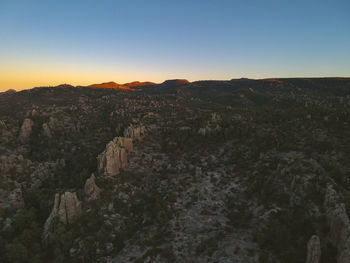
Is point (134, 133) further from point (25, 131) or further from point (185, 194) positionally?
point (25, 131)

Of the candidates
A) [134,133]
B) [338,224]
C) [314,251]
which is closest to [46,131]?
[134,133]

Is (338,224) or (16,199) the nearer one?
(338,224)

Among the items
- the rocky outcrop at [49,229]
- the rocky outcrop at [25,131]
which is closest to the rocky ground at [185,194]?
the rocky outcrop at [49,229]

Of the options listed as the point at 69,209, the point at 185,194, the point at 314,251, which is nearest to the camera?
the point at 314,251

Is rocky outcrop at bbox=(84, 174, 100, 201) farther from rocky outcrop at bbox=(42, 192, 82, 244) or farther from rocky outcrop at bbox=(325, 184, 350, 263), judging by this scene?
rocky outcrop at bbox=(325, 184, 350, 263)

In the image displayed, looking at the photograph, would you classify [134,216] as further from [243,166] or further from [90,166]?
[243,166]

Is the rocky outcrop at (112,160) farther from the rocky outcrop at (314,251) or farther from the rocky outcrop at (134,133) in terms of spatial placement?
the rocky outcrop at (314,251)

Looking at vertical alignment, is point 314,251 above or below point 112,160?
below
